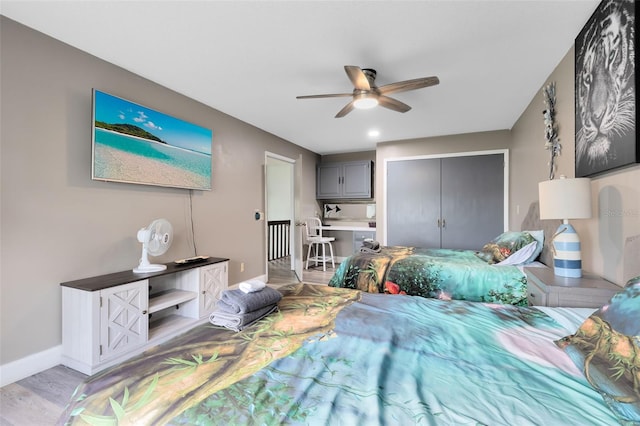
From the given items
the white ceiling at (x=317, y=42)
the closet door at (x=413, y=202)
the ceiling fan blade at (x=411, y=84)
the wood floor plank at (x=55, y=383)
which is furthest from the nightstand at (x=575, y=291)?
the closet door at (x=413, y=202)

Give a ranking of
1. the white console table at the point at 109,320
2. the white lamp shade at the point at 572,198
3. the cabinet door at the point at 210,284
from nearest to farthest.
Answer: the white lamp shade at the point at 572,198 → the white console table at the point at 109,320 → the cabinet door at the point at 210,284

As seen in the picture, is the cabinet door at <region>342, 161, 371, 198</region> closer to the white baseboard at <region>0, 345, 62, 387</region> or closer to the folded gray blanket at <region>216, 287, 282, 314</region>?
the folded gray blanket at <region>216, 287, 282, 314</region>

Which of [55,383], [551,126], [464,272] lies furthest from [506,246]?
[55,383]

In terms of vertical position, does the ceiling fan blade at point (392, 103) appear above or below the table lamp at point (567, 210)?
above

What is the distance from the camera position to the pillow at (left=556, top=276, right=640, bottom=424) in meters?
0.72

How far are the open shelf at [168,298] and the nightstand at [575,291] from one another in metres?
2.87

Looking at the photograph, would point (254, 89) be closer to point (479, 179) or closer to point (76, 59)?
point (76, 59)

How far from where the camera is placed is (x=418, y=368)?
94 cm

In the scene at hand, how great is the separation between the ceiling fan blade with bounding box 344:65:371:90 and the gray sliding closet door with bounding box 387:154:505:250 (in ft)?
9.90

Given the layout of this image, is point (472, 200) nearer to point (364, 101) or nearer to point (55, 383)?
point (364, 101)

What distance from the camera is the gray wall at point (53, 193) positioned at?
194cm

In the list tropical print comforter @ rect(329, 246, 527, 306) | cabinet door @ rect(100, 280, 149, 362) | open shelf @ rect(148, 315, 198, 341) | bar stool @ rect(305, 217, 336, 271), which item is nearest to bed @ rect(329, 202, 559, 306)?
tropical print comforter @ rect(329, 246, 527, 306)

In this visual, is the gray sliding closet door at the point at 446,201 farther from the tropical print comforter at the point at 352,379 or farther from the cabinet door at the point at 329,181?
the tropical print comforter at the point at 352,379

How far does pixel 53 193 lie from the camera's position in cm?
213
